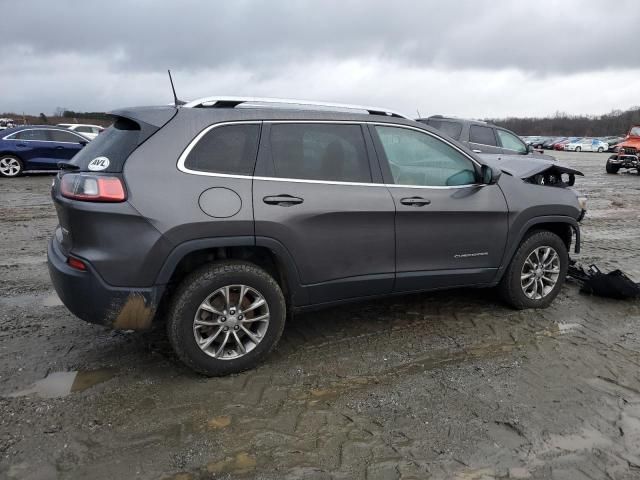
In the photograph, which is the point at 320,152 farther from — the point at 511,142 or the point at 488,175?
the point at 511,142

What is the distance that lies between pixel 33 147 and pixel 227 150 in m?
13.9

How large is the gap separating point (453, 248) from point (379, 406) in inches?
61.4

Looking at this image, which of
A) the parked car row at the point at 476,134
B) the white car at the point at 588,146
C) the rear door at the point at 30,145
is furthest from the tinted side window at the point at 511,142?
the white car at the point at 588,146

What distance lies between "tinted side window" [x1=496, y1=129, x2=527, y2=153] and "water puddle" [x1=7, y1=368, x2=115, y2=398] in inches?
416

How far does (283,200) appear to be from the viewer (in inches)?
135

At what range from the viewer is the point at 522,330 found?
14.1 feet

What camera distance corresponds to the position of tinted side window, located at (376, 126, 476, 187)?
155 inches

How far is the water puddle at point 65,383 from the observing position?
3215 mm

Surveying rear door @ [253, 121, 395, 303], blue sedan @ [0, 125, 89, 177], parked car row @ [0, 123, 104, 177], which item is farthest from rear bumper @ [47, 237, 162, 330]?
blue sedan @ [0, 125, 89, 177]

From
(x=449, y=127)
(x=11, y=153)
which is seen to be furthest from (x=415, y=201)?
(x=11, y=153)

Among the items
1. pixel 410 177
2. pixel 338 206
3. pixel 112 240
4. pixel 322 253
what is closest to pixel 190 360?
pixel 112 240

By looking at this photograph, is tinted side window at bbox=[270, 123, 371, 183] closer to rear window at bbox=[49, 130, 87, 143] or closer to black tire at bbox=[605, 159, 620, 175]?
rear window at bbox=[49, 130, 87, 143]

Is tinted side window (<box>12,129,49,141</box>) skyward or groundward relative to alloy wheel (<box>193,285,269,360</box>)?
skyward

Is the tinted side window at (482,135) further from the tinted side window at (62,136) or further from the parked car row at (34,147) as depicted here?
the tinted side window at (62,136)
